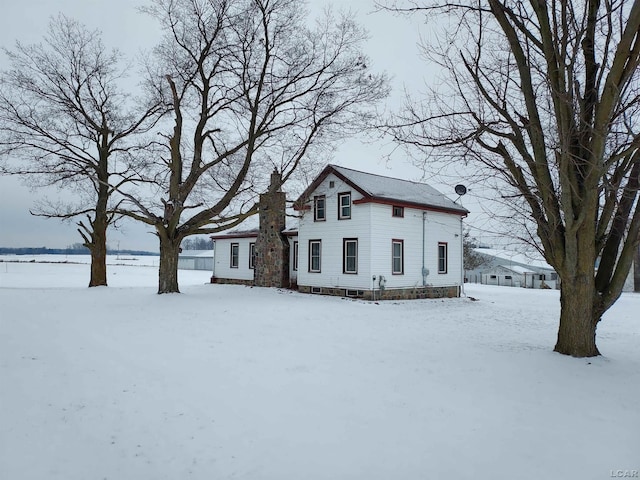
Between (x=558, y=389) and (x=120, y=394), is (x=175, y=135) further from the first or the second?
(x=558, y=389)

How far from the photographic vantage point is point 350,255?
1852cm

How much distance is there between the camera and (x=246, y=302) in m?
15.1

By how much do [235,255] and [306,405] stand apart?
21.4 metres

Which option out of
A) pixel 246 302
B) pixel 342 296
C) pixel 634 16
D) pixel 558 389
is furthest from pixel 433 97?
pixel 342 296

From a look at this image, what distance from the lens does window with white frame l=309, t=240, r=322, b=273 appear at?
1988 centimetres

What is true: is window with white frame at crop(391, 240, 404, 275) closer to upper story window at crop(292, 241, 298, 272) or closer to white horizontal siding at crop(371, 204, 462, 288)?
white horizontal siding at crop(371, 204, 462, 288)

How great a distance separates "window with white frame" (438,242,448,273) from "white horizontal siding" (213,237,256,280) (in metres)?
10.7

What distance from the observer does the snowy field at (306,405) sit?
371cm

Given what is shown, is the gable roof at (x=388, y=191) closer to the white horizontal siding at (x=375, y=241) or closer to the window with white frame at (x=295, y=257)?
the white horizontal siding at (x=375, y=241)

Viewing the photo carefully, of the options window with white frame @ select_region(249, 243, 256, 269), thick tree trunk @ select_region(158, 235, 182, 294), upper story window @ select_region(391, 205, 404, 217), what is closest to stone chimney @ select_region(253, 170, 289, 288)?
window with white frame @ select_region(249, 243, 256, 269)

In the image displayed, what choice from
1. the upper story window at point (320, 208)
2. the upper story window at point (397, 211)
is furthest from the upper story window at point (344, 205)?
the upper story window at point (397, 211)

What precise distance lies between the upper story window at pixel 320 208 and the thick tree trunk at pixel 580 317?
13.1 metres

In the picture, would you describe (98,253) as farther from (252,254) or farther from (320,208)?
(320,208)

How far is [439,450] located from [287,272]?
18.5 meters
